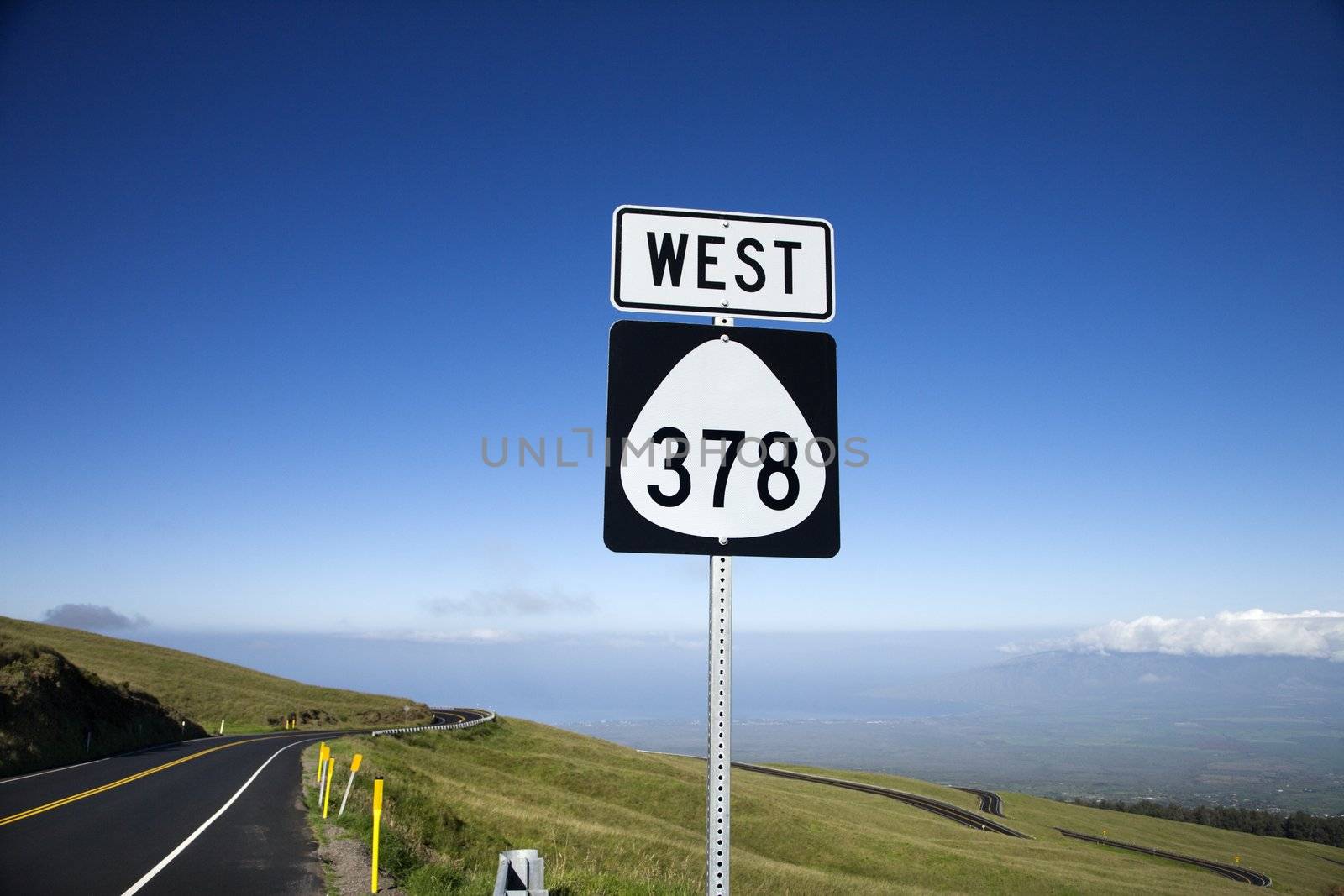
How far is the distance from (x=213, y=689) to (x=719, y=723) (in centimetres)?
7569

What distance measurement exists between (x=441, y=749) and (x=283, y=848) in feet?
106

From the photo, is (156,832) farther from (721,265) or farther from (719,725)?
(721,265)

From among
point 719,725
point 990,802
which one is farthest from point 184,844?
point 990,802

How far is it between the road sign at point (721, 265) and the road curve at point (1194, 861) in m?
97.2

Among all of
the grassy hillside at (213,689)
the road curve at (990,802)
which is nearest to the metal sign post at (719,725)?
the grassy hillside at (213,689)

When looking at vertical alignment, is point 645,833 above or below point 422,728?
below

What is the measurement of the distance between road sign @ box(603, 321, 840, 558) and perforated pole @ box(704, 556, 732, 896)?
0.57ft

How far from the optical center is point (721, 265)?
10.8 ft

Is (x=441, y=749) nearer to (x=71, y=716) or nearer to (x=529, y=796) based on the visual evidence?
(x=529, y=796)

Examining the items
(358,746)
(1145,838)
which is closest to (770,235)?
(358,746)

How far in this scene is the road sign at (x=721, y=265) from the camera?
320 centimetres

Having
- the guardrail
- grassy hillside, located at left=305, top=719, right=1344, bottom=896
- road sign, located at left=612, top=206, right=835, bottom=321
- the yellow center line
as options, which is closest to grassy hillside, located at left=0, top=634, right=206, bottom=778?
the yellow center line

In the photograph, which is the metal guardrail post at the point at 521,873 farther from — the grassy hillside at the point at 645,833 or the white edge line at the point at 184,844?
the white edge line at the point at 184,844

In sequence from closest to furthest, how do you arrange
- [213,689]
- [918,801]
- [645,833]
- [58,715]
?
[58,715] → [645,833] → [213,689] → [918,801]
